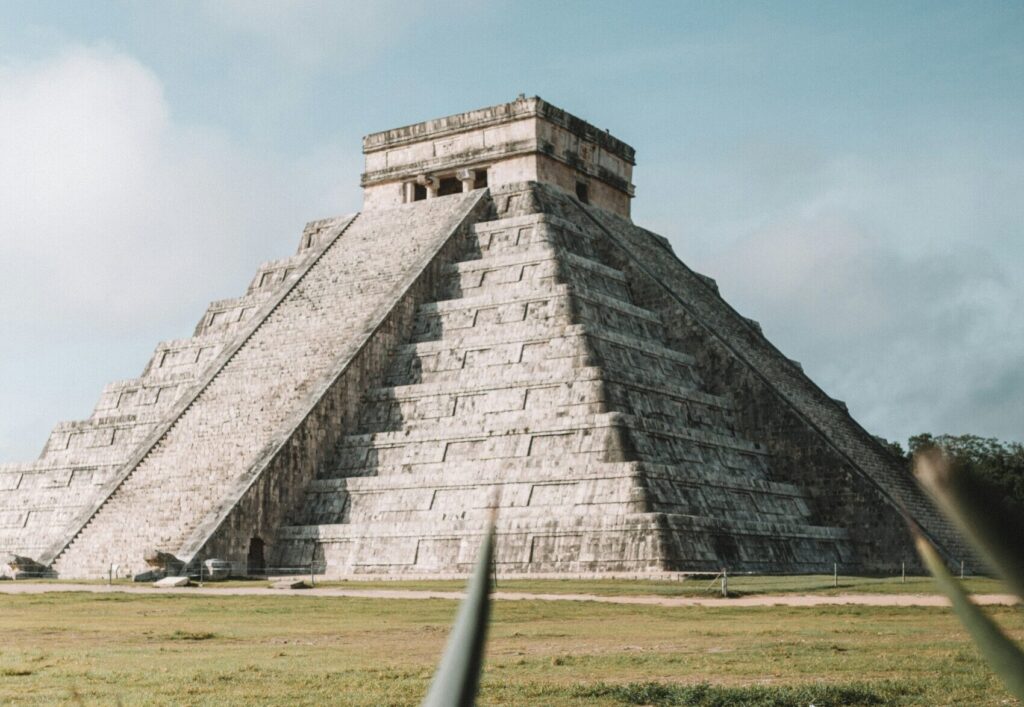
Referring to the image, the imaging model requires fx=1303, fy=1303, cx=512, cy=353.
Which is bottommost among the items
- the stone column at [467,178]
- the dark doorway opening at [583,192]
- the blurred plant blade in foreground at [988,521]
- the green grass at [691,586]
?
the blurred plant blade in foreground at [988,521]

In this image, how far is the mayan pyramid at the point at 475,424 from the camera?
21.1m

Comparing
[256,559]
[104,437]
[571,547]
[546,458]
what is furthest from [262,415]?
[571,547]

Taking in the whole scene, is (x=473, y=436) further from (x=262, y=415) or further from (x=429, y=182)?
(x=429, y=182)

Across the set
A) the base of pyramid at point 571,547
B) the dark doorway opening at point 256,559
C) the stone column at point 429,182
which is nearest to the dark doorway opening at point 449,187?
the stone column at point 429,182

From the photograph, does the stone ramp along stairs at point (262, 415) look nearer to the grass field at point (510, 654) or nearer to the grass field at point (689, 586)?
the grass field at point (689, 586)

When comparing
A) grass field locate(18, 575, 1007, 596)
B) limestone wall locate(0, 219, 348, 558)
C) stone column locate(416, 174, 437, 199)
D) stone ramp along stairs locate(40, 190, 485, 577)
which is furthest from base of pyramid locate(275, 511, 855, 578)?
stone column locate(416, 174, 437, 199)

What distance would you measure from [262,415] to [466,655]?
2422 cm

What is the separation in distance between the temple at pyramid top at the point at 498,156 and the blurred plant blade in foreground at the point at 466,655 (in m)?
29.0

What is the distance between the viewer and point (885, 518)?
23781mm

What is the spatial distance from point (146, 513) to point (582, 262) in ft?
32.4

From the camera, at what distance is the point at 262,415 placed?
24578 millimetres

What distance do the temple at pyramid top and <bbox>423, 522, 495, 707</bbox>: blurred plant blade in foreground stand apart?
29021mm

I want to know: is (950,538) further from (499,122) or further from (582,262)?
(499,122)

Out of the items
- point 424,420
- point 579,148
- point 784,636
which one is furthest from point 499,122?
point 784,636
